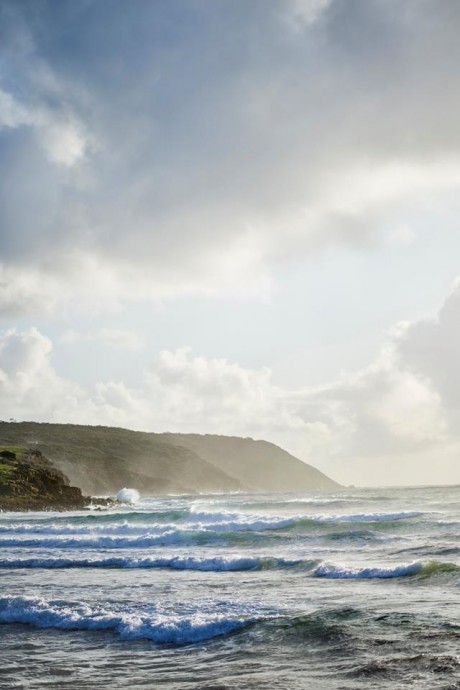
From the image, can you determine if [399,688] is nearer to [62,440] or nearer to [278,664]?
[278,664]

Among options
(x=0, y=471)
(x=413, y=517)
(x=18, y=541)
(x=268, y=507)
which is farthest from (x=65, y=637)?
(x=0, y=471)

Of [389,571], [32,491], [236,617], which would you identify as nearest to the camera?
[236,617]

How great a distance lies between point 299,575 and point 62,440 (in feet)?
529

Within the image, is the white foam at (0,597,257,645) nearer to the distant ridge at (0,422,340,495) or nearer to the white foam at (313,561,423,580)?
the white foam at (313,561,423,580)

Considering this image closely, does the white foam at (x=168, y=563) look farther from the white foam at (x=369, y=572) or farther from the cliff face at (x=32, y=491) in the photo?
the cliff face at (x=32, y=491)

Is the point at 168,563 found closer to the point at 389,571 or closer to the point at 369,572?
the point at 369,572

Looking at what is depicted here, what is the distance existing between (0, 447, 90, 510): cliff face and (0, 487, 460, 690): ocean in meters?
38.6

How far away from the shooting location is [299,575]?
21.5m

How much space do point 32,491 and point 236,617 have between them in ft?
207

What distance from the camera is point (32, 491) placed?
236 ft

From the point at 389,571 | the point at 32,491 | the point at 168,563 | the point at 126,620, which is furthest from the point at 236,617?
the point at 32,491

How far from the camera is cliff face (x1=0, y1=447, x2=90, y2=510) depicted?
67.8 m

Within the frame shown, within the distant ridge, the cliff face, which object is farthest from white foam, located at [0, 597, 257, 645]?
the distant ridge

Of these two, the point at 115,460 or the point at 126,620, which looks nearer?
the point at 126,620
